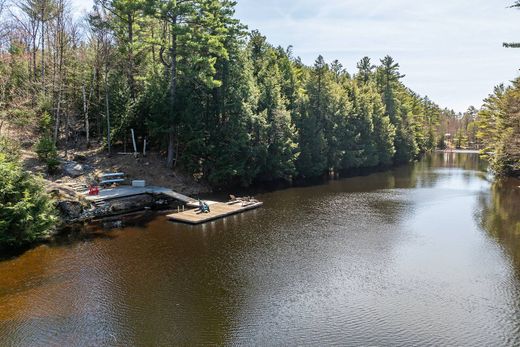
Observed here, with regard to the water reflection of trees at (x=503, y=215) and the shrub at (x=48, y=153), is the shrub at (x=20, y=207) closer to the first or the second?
the shrub at (x=48, y=153)

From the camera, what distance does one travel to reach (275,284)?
1441cm

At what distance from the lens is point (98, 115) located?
33906mm

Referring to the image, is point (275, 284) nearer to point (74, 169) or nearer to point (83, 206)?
point (83, 206)

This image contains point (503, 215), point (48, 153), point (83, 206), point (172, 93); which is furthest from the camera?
point (172, 93)

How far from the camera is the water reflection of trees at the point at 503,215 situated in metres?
20.2

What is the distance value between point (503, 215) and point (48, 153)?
31.1m

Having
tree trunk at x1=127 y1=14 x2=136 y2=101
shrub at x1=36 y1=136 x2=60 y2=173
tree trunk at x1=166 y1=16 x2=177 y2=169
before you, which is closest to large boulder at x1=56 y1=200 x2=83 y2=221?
shrub at x1=36 y1=136 x2=60 y2=173

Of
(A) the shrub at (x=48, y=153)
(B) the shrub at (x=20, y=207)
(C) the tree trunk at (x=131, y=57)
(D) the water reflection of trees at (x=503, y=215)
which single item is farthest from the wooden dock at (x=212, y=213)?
(D) the water reflection of trees at (x=503, y=215)

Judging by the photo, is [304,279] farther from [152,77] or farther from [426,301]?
[152,77]

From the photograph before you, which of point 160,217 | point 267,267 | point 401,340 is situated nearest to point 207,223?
point 160,217

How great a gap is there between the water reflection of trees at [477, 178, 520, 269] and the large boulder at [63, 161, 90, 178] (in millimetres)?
26182

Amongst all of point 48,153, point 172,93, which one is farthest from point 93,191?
point 172,93

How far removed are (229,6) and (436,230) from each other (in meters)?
24.0

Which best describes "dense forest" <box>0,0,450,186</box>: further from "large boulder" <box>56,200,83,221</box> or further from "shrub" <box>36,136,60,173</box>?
"large boulder" <box>56,200,83,221</box>
